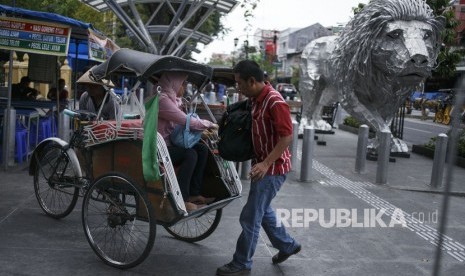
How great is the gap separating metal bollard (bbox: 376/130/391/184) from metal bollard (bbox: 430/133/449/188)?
29.6 inches

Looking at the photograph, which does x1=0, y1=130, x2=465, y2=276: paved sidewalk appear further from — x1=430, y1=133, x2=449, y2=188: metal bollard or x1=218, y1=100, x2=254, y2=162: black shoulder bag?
x1=218, y1=100, x2=254, y2=162: black shoulder bag

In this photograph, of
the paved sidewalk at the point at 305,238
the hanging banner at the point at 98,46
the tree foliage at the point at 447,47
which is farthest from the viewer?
the tree foliage at the point at 447,47

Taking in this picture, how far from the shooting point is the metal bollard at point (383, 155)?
8562 millimetres

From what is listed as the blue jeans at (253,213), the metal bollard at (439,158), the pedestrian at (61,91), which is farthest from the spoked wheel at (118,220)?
the pedestrian at (61,91)

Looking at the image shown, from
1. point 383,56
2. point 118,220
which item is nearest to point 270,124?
point 118,220

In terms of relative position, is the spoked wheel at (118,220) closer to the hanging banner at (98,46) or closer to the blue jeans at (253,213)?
the blue jeans at (253,213)

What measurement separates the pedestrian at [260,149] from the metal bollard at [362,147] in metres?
5.34

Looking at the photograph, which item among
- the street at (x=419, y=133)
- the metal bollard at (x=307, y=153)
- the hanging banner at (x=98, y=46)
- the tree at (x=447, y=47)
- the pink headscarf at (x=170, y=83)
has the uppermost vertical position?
the tree at (x=447, y=47)

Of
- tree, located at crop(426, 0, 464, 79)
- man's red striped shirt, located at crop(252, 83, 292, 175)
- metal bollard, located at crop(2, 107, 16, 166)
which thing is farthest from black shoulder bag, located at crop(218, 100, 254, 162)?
tree, located at crop(426, 0, 464, 79)

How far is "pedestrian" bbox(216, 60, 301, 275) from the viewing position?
13.4 feet

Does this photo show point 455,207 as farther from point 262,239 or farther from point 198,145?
point 198,145

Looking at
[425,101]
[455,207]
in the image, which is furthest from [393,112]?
[425,101]

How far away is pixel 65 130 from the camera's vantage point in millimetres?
8938

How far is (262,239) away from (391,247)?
1.34 meters
